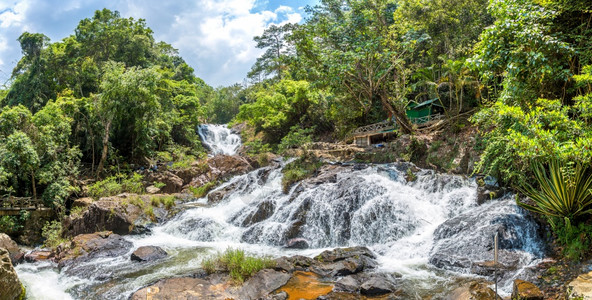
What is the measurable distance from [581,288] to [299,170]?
1169 cm

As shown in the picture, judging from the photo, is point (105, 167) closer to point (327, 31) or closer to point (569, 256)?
point (327, 31)

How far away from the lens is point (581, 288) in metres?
4.96

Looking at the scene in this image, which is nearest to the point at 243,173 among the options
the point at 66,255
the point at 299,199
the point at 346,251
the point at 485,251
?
the point at 299,199

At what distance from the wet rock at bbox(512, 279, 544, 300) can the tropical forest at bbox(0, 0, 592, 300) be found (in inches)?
1.4

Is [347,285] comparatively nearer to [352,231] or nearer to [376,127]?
[352,231]

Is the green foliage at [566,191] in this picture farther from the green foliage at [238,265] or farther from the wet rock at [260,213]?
the wet rock at [260,213]

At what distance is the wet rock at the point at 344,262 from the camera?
24.6 ft

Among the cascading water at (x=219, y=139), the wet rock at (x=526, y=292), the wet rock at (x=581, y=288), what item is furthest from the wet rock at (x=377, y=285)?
the cascading water at (x=219, y=139)

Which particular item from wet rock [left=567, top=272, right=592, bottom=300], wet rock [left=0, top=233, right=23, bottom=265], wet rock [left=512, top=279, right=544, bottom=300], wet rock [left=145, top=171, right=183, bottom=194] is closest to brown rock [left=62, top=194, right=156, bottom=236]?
wet rock [left=0, top=233, right=23, bottom=265]

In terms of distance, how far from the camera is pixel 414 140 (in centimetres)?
1552

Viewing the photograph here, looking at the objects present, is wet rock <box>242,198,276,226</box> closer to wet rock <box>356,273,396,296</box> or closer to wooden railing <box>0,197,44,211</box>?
wet rock <box>356,273,396,296</box>

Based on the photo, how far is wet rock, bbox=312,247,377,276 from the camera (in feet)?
24.6

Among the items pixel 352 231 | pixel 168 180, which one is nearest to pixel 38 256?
pixel 168 180

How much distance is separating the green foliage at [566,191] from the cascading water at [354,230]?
3.47 ft
